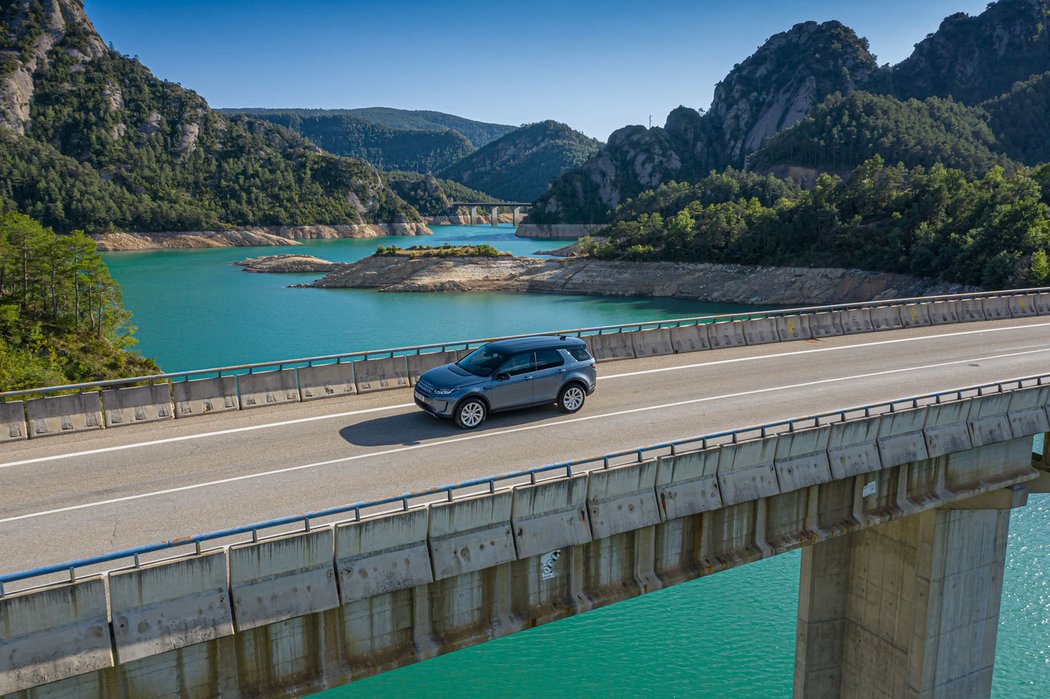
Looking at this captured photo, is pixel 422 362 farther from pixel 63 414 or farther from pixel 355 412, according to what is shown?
pixel 63 414

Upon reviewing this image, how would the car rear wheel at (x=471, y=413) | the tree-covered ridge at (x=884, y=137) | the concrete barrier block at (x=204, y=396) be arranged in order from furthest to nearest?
the tree-covered ridge at (x=884, y=137)
the concrete barrier block at (x=204, y=396)
the car rear wheel at (x=471, y=413)

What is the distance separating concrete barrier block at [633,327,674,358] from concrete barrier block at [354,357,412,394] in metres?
7.91

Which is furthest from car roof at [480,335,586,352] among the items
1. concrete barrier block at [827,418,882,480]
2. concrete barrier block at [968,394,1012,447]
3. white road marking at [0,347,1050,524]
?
concrete barrier block at [968,394,1012,447]

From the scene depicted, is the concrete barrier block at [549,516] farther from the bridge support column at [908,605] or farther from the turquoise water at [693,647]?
the turquoise water at [693,647]

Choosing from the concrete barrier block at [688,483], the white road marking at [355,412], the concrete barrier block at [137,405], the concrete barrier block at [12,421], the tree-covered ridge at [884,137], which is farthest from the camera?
the tree-covered ridge at [884,137]

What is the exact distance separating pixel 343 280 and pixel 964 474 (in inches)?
4060

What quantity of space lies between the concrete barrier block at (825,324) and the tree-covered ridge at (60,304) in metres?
37.6

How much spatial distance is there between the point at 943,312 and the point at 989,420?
15649 millimetres

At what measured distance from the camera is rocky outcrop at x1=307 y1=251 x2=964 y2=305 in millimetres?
81000

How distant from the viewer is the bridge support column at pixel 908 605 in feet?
53.6

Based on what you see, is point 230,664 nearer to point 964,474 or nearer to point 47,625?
point 47,625

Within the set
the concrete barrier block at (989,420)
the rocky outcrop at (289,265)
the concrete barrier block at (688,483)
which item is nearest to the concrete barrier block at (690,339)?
the concrete barrier block at (989,420)

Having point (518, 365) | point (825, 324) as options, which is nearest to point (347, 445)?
point (518, 365)

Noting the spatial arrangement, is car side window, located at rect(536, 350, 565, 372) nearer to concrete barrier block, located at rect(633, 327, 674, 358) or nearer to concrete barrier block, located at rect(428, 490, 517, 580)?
concrete barrier block, located at rect(428, 490, 517, 580)
